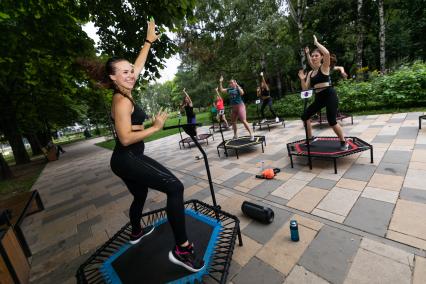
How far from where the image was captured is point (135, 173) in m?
1.80

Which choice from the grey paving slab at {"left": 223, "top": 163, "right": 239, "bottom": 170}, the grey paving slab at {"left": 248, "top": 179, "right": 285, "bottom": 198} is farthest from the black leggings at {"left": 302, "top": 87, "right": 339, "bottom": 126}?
the grey paving slab at {"left": 223, "top": 163, "right": 239, "bottom": 170}

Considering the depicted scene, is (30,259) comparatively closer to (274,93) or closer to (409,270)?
(409,270)

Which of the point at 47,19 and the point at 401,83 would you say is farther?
the point at 401,83

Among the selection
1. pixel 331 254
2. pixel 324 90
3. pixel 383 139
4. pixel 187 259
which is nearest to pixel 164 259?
pixel 187 259

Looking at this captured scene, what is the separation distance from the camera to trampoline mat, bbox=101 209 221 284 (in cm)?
177

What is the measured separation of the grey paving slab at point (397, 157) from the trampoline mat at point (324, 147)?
512 mm

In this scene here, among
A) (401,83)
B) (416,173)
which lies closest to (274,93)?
(401,83)

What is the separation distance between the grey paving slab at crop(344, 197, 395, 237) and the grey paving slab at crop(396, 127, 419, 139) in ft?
10.2

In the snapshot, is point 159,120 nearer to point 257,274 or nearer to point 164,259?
point 164,259

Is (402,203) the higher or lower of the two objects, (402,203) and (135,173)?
the lower

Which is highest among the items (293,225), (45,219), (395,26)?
(395,26)

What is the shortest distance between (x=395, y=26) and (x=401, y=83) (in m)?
15.7

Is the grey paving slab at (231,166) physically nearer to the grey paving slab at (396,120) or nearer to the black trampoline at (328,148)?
the black trampoline at (328,148)

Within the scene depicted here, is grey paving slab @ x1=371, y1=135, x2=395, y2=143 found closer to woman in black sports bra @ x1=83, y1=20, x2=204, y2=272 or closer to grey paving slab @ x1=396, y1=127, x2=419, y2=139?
grey paving slab @ x1=396, y1=127, x2=419, y2=139
